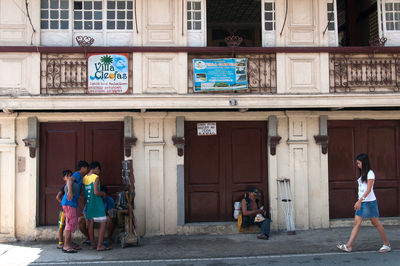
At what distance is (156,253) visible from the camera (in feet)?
27.0

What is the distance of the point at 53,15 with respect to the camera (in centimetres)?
967

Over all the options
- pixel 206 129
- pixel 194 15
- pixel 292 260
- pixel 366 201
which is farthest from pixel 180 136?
pixel 366 201

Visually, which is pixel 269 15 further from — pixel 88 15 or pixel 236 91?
pixel 88 15

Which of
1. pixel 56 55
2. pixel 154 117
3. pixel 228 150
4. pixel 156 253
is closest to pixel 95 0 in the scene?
pixel 56 55

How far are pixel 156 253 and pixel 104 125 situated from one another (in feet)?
11.0

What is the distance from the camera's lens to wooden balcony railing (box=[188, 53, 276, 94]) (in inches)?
375

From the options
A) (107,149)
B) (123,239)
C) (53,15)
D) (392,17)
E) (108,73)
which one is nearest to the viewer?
(123,239)

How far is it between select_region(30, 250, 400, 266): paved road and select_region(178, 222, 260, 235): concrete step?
1.91 metres

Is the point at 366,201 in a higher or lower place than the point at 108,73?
lower

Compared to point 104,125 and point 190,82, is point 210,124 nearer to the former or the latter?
point 190,82

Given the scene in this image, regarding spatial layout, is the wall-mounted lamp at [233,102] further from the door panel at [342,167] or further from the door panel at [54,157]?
the door panel at [54,157]

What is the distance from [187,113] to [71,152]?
2.87 meters

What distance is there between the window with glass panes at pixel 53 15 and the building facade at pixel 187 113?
2 cm

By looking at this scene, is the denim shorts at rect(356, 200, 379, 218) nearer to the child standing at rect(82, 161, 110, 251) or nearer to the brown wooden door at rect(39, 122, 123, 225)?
the child standing at rect(82, 161, 110, 251)
